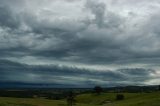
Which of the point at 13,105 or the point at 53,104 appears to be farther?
the point at 53,104

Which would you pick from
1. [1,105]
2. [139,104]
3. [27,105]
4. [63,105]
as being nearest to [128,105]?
[139,104]

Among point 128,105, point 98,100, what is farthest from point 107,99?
point 128,105

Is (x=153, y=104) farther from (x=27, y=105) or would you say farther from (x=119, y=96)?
(x=119, y=96)

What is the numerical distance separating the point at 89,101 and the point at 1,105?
74460 mm

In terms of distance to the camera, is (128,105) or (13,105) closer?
(13,105)

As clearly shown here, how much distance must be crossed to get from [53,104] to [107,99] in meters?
53.2

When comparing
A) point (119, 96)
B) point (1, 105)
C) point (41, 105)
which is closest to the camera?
point (1, 105)

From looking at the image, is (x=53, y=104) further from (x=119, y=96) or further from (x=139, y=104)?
(x=119, y=96)

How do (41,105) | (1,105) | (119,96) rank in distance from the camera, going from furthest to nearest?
(119,96)
(41,105)
(1,105)

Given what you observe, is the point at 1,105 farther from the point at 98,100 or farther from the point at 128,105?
the point at 98,100

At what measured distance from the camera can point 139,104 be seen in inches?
5650

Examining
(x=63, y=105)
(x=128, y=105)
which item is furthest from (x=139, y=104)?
(x=63, y=105)

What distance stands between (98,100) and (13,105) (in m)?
70.7

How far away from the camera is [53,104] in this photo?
146 meters
